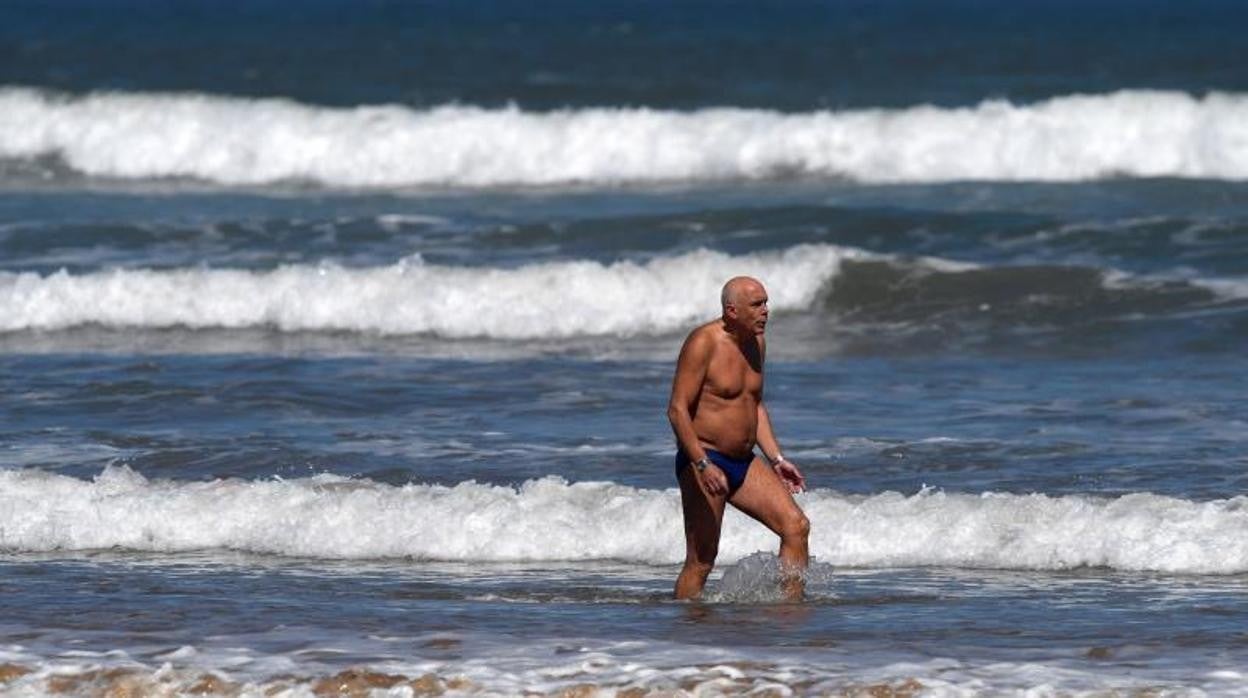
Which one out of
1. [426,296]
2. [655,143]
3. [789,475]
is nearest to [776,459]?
[789,475]

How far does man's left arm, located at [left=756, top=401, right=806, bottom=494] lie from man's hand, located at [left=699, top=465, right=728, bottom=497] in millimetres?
271

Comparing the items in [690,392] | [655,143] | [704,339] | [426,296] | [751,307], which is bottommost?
[690,392]

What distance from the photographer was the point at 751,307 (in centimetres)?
910

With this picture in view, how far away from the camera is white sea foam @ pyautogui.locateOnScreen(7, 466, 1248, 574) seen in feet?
34.5

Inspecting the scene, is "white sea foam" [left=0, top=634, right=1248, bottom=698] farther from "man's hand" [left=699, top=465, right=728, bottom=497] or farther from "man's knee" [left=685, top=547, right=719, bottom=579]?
"man's knee" [left=685, top=547, right=719, bottom=579]

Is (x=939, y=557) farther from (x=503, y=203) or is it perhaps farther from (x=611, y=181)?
(x=611, y=181)

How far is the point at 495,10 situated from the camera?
167 ft

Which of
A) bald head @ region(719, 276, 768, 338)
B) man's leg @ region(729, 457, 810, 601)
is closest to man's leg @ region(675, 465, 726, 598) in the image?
man's leg @ region(729, 457, 810, 601)

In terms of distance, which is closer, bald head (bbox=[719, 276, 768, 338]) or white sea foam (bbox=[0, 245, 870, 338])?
bald head (bbox=[719, 276, 768, 338])

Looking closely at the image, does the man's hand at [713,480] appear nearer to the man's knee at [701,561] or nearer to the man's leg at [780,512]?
the man's leg at [780,512]

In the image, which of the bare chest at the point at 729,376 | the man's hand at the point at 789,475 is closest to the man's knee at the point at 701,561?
the man's hand at the point at 789,475

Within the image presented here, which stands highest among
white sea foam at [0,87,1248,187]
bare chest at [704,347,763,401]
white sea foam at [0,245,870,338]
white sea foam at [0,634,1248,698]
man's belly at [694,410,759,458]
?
white sea foam at [0,87,1248,187]

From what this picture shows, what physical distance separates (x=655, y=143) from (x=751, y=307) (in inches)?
814

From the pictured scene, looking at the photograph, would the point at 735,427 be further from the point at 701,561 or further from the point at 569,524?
the point at 569,524
